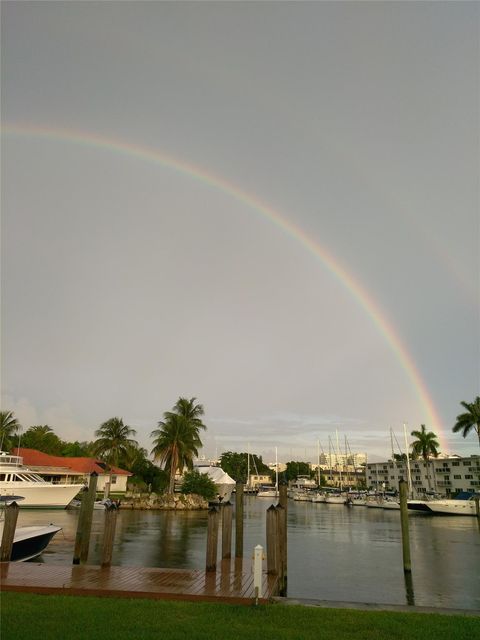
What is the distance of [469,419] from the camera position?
256 feet

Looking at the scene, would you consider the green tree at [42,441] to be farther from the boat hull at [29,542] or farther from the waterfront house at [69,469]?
the boat hull at [29,542]

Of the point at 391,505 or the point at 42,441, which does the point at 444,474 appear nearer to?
the point at 391,505

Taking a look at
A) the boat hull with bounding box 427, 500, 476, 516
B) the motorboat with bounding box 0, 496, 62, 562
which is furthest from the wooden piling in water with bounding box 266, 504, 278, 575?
the boat hull with bounding box 427, 500, 476, 516

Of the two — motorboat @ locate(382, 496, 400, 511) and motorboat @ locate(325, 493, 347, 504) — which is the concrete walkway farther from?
motorboat @ locate(325, 493, 347, 504)

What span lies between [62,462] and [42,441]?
22.6m

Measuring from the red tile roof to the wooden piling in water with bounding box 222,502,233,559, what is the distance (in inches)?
2116

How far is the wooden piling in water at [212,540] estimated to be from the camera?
596 inches

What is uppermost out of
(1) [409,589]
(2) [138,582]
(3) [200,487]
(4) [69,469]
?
(4) [69,469]

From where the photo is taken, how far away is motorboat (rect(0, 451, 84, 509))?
160 feet

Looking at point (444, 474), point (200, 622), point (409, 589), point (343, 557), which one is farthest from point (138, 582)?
point (444, 474)

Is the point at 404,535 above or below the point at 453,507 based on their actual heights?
below

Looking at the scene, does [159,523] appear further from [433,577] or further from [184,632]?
[184,632]

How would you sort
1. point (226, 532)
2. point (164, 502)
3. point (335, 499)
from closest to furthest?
point (226, 532) → point (164, 502) → point (335, 499)

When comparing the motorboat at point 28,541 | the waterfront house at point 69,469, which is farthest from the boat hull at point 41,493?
the motorboat at point 28,541
